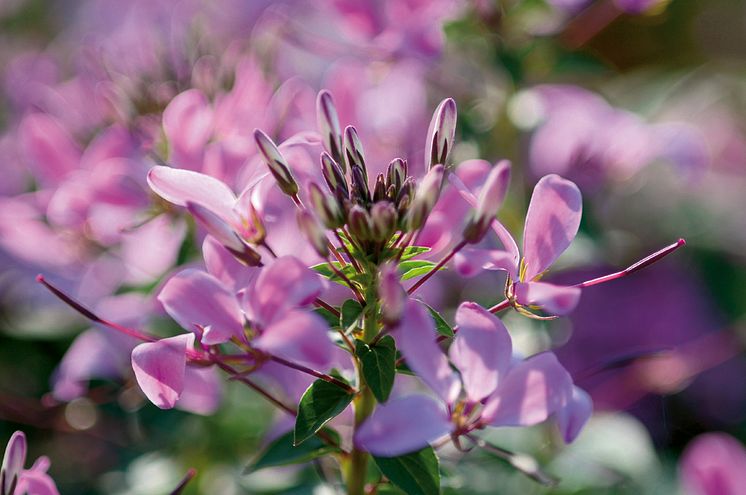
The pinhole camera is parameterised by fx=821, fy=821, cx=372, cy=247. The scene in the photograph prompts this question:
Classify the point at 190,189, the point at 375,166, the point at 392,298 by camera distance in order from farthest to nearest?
the point at 375,166, the point at 190,189, the point at 392,298

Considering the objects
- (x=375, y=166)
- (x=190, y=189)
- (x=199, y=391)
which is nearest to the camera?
(x=190, y=189)

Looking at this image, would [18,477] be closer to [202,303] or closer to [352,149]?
[202,303]

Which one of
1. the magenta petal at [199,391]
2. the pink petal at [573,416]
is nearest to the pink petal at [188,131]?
the magenta petal at [199,391]

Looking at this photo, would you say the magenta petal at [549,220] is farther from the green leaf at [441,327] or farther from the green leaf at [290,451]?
the green leaf at [290,451]

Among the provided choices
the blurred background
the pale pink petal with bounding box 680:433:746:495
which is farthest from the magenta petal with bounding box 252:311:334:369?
the pale pink petal with bounding box 680:433:746:495

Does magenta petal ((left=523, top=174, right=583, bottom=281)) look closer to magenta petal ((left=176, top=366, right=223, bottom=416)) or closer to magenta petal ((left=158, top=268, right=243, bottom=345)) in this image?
magenta petal ((left=158, top=268, right=243, bottom=345))

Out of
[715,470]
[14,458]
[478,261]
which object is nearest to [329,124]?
[478,261]

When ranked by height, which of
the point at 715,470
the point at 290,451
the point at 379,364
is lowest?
the point at 715,470
